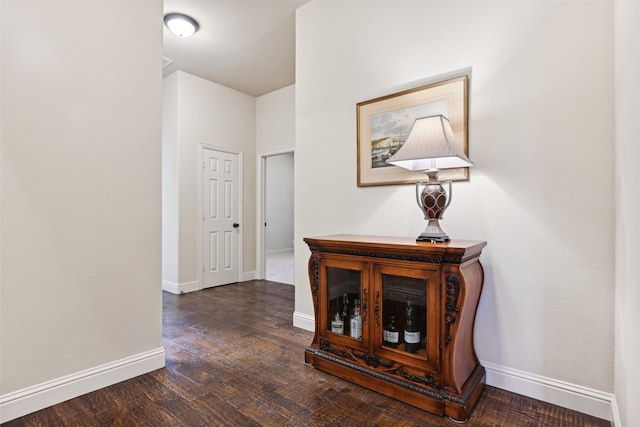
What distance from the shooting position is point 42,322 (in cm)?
178

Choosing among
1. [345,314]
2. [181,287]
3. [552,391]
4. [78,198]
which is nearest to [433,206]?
[345,314]

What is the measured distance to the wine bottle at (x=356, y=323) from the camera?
6.79ft

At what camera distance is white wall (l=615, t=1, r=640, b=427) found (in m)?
1.13

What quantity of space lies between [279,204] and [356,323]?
264 inches

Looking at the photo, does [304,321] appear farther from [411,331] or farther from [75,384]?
[75,384]

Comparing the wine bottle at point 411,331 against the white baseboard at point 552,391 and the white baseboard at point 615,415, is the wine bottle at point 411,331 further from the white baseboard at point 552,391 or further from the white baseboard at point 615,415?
the white baseboard at point 615,415

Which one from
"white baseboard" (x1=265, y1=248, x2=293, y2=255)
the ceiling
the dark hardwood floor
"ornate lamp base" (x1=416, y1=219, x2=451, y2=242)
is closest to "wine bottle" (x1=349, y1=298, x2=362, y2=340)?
the dark hardwood floor

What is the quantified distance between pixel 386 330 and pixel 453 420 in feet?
1.78

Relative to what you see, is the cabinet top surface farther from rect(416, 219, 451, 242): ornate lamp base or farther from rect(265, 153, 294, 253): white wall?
rect(265, 153, 294, 253): white wall

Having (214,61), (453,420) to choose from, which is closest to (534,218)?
(453,420)

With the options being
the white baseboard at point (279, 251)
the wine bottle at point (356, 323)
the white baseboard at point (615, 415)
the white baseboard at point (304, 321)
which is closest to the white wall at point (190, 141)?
the white baseboard at point (304, 321)

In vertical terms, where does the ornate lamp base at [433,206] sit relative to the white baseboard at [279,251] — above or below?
above

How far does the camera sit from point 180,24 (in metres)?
3.15

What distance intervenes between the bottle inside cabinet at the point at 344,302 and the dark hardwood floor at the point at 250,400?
1.04 feet
